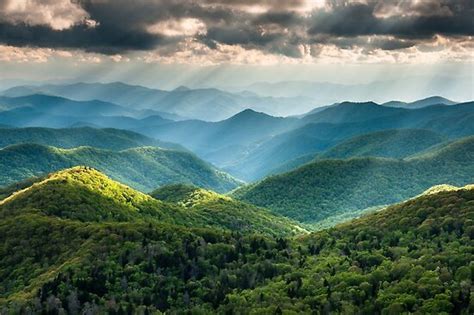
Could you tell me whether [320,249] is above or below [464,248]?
below

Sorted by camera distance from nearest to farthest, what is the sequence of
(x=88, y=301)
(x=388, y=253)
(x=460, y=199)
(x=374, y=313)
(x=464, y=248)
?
(x=374, y=313), (x=88, y=301), (x=464, y=248), (x=388, y=253), (x=460, y=199)

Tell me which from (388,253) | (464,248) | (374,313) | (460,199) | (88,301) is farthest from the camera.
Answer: (460,199)

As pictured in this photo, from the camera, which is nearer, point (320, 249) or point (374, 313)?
point (374, 313)

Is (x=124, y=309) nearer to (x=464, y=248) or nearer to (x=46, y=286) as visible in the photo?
(x=46, y=286)

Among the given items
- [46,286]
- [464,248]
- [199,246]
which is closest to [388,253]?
[464,248]

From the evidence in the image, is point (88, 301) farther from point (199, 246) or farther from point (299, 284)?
point (299, 284)

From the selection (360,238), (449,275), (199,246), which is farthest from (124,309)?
(360,238)
